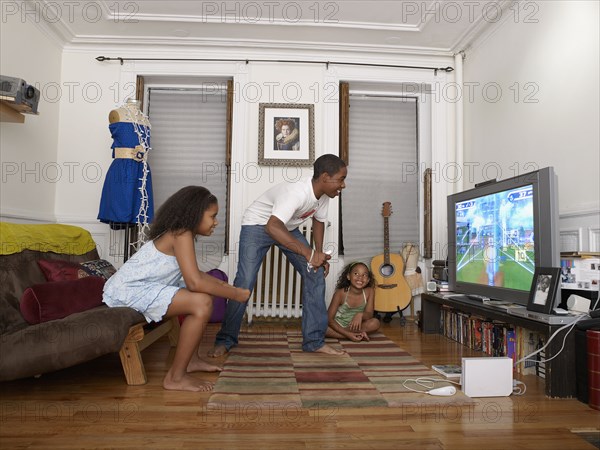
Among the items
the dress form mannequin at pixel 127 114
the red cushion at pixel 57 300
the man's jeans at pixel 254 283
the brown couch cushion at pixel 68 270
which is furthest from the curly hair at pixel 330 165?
the dress form mannequin at pixel 127 114

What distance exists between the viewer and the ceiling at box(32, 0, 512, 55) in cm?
368

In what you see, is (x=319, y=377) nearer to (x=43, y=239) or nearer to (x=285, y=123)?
(x=43, y=239)

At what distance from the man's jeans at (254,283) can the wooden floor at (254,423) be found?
0.68 meters

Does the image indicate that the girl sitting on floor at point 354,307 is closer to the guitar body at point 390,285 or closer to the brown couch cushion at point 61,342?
the guitar body at point 390,285

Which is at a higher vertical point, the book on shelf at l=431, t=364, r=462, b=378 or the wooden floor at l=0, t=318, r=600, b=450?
the book on shelf at l=431, t=364, r=462, b=378

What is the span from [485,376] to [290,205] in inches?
50.2

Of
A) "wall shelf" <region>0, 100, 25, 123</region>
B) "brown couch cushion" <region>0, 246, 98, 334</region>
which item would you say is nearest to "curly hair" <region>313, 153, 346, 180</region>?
"brown couch cushion" <region>0, 246, 98, 334</region>

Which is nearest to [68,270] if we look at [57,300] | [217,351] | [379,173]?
[57,300]

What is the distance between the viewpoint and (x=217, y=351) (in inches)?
106

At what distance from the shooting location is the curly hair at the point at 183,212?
7.00ft

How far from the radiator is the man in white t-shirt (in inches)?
47.8

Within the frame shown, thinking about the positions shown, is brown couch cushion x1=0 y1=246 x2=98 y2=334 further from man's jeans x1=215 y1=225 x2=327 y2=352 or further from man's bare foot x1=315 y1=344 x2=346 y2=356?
man's bare foot x1=315 y1=344 x2=346 y2=356

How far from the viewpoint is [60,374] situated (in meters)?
2.31

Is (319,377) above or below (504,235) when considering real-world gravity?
below
